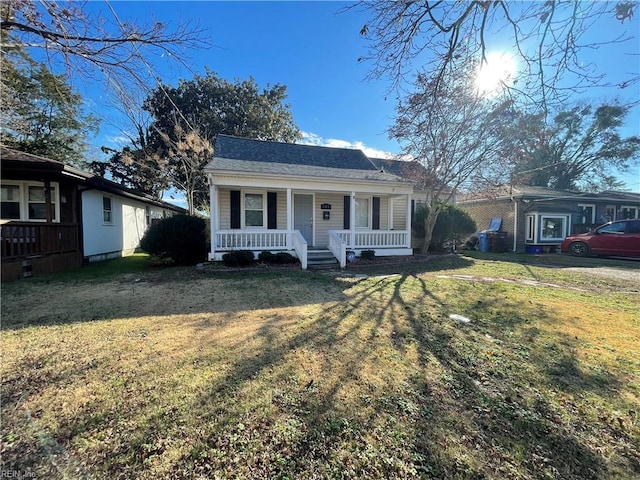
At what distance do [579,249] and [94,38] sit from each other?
61.8ft

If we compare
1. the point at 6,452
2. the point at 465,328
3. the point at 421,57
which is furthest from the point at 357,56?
the point at 6,452

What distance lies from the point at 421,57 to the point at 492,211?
53.3 feet

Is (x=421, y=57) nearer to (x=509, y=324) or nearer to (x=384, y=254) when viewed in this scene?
(x=509, y=324)

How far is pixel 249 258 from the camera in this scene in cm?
905

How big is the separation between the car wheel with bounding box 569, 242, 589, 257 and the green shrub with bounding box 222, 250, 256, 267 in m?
15.4

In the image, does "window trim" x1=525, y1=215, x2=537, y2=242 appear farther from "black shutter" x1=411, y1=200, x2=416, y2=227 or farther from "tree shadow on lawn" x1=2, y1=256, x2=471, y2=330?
"tree shadow on lawn" x1=2, y1=256, x2=471, y2=330

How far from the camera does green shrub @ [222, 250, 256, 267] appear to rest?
893 cm

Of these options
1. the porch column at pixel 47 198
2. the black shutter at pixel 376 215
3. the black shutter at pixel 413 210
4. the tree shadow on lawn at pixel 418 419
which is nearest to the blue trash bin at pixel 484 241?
the black shutter at pixel 413 210

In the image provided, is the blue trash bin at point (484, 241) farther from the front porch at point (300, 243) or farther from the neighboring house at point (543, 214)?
A: the front porch at point (300, 243)

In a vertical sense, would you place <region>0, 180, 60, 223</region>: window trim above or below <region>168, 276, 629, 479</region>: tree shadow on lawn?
above

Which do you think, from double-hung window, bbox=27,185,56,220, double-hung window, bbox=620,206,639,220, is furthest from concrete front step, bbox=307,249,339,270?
double-hung window, bbox=620,206,639,220

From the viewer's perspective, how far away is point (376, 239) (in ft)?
37.4

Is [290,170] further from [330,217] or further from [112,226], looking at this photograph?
[112,226]

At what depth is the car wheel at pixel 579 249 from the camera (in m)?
13.5
